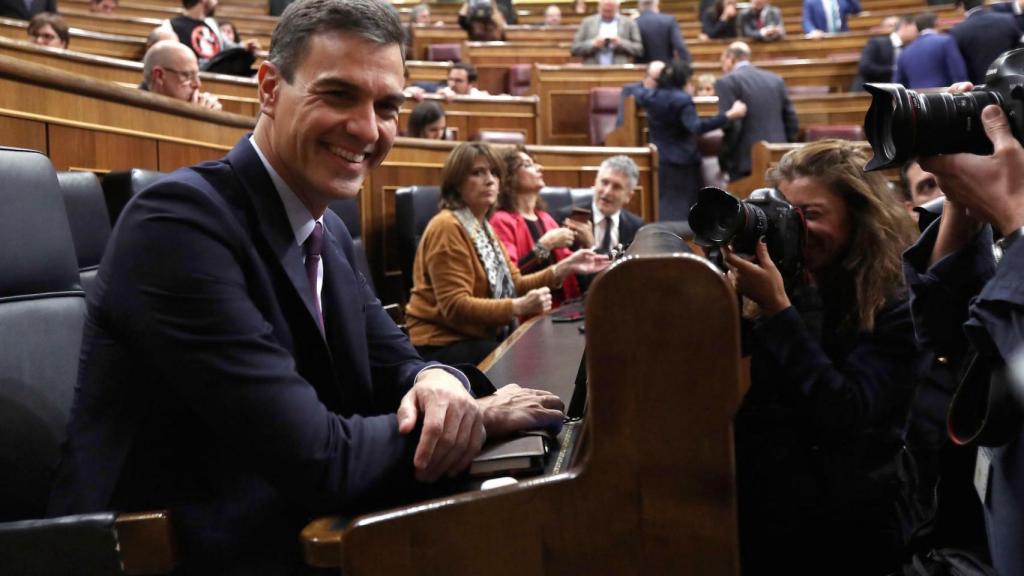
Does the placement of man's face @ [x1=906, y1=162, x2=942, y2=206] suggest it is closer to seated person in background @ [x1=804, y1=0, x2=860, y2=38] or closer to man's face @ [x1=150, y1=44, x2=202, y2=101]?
man's face @ [x1=150, y1=44, x2=202, y2=101]

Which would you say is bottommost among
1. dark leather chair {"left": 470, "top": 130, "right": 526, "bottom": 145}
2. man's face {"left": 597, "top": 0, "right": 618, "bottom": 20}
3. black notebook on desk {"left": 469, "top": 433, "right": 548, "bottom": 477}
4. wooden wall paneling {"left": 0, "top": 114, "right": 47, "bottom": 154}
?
black notebook on desk {"left": 469, "top": 433, "right": 548, "bottom": 477}

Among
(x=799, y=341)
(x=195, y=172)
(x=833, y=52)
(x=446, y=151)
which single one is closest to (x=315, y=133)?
(x=195, y=172)

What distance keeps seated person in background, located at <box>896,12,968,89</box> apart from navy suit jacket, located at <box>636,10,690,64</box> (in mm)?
1232

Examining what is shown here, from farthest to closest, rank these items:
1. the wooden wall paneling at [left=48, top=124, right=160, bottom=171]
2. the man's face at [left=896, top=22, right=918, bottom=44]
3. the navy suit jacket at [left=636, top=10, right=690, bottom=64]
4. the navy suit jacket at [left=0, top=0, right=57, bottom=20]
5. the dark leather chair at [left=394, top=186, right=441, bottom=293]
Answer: the navy suit jacket at [left=636, top=10, right=690, bottom=64], the man's face at [left=896, top=22, right=918, bottom=44], the navy suit jacket at [left=0, top=0, right=57, bottom=20], the dark leather chair at [left=394, top=186, right=441, bottom=293], the wooden wall paneling at [left=48, top=124, right=160, bottom=171]

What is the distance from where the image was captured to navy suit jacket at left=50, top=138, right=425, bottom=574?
602 millimetres

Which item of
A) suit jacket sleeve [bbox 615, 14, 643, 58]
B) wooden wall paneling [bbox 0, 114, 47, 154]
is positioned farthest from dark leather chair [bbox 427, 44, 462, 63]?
wooden wall paneling [bbox 0, 114, 47, 154]

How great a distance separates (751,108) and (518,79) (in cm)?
155

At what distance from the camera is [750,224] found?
3.02ft

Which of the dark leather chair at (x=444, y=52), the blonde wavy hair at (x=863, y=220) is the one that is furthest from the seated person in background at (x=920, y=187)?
the dark leather chair at (x=444, y=52)

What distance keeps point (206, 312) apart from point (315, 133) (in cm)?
18

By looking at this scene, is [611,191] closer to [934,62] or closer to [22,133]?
[22,133]

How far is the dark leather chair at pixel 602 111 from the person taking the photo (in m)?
4.48

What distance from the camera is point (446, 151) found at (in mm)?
2912

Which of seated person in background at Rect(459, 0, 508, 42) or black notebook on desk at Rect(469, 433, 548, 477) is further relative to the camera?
seated person in background at Rect(459, 0, 508, 42)
